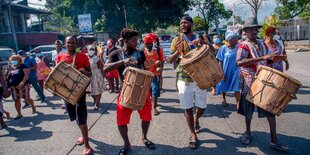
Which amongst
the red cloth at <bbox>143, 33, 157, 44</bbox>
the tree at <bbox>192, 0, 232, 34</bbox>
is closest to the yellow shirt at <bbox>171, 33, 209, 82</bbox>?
the red cloth at <bbox>143, 33, 157, 44</bbox>

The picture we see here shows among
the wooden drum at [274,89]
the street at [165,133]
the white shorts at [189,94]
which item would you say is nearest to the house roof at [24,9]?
the street at [165,133]

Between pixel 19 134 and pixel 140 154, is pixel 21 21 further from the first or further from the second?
pixel 140 154

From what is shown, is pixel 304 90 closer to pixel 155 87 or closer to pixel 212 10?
pixel 155 87

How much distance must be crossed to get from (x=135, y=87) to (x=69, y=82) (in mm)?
948

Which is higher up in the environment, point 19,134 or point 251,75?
point 251,75

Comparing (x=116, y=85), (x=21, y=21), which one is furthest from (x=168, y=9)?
(x=116, y=85)

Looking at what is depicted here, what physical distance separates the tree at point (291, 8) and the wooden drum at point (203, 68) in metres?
32.9

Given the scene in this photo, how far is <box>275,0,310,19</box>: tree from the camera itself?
3206cm

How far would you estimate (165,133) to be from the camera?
495 cm

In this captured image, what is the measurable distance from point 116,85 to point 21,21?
27.6 m

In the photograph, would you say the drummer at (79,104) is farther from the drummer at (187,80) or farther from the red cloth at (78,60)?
the drummer at (187,80)

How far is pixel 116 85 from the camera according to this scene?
9.78 meters

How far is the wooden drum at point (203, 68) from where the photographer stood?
3607 millimetres

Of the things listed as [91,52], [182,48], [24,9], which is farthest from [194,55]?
[24,9]
